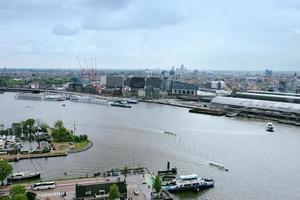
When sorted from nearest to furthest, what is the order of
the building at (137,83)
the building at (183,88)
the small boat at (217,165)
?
the small boat at (217,165), the building at (183,88), the building at (137,83)

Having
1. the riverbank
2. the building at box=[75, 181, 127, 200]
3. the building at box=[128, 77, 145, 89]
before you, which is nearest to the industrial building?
the building at box=[128, 77, 145, 89]

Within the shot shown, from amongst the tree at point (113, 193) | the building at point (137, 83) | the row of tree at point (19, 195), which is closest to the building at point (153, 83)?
the building at point (137, 83)

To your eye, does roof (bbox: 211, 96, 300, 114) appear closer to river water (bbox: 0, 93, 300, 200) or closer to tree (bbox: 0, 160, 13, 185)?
river water (bbox: 0, 93, 300, 200)

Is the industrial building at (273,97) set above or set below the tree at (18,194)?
above

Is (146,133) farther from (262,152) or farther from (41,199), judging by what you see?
(41,199)

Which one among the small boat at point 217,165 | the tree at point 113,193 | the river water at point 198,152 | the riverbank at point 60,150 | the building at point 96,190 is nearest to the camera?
the tree at point 113,193

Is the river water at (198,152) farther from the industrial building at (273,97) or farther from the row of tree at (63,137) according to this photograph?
the industrial building at (273,97)

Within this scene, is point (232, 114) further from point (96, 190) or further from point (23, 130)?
point (96, 190)
